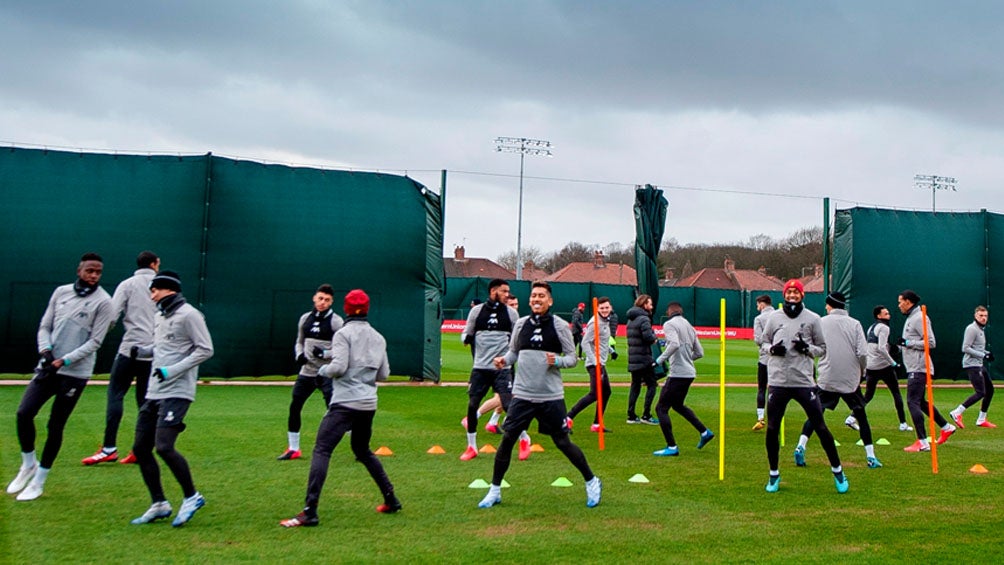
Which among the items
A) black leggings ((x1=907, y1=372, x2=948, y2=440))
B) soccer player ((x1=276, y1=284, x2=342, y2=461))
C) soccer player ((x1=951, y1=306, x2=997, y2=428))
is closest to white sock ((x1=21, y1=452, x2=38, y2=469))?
soccer player ((x1=276, y1=284, x2=342, y2=461))

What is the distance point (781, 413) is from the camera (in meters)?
8.31

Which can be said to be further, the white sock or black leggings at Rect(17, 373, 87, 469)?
the white sock

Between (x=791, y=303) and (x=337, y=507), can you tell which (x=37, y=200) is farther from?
(x=791, y=303)

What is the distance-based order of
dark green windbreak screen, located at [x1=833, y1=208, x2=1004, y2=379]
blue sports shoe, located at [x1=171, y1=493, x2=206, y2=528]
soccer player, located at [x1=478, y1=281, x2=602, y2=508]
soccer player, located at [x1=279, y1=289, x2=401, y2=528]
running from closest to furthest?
blue sports shoe, located at [x1=171, y1=493, x2=206, y2=528] < soccer player, located at [x1=279, y1=289, x2=401, y2=528] < soccer player, located at [x1=478, y1=281, x2=602, y2=508] < dark green windbreak screen, located at [x1=833, y1=208, x2=1004, y2=379]

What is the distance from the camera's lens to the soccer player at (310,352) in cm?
957

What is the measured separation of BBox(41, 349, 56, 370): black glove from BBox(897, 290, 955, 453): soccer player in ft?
31.1

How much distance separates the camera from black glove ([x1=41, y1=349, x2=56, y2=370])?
7.40 meters

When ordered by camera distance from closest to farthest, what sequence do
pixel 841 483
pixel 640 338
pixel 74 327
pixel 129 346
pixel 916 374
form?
pixel 74 327 < pixel 841 483 < pixel 129 346 < pixel 916 374 < pixel 640 338

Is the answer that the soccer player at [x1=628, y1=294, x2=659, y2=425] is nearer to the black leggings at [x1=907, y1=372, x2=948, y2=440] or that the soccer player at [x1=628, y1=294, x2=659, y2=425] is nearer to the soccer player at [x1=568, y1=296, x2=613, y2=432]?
the soccer player at [x1=568, y1=296, x2=613, y2=432]

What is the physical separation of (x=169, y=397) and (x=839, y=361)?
6.72 metres

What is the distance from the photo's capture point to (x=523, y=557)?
583 centimetres

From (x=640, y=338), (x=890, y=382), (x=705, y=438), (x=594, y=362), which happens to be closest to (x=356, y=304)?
(x=705, y=438)

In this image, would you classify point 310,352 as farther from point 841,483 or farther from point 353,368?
point 841,483

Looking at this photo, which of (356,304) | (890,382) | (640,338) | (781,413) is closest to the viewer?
(356,304)
